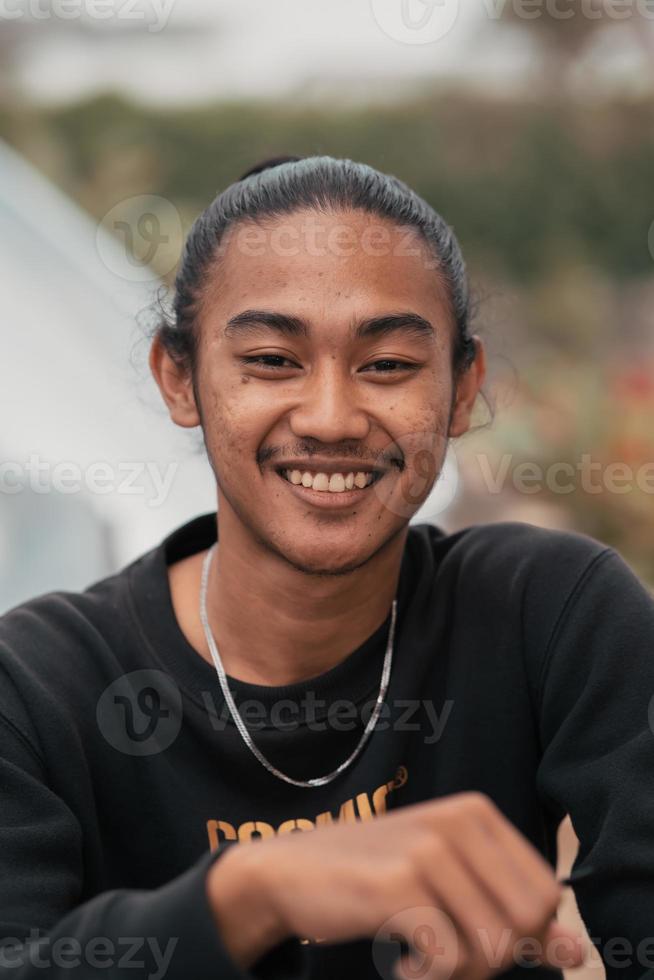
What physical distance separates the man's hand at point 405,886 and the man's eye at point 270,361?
2.45ft

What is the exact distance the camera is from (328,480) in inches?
69.1

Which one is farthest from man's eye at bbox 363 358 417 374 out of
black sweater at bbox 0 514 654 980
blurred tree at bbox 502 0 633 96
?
blurred tree at bbox 502 0 633 96

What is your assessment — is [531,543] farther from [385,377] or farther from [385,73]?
[385,73]

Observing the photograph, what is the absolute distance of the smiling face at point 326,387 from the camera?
1.74m

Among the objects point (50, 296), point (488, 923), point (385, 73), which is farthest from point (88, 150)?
point (488, 923)

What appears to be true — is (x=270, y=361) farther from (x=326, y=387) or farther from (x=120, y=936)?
(x=120, y=936)

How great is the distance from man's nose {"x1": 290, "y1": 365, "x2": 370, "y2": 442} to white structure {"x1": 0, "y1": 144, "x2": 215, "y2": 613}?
100 cm

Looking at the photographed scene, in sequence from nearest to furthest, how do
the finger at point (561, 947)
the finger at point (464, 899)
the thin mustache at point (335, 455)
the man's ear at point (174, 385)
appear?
the finger at point (464, 899) → the finger at point (561, 947) → the thin mustache at point (335, 455) → the man's ear at point (174, 385)

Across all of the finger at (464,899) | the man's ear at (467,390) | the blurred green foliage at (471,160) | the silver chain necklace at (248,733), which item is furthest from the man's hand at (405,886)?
the blurred green foliage at (471,160)

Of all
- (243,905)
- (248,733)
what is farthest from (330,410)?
(243,905)

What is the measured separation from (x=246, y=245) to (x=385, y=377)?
0.94ft

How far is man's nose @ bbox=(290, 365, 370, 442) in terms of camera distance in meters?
1.71

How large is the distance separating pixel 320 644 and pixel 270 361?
45 centimetres

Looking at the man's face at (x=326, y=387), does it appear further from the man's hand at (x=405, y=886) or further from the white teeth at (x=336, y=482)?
the man's hand at (x=405, y=886)
